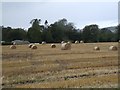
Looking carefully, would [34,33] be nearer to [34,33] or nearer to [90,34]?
[34,33]

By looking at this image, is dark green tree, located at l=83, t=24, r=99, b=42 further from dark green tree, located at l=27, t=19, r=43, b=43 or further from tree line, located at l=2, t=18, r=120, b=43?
dark green tree, located at l=27, t=19, r=43, b=43

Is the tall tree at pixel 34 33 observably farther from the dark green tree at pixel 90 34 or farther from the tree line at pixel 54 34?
the dark green tree at pixel 90 34

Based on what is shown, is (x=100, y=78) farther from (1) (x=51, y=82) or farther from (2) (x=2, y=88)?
(2) (x=2, y=88)

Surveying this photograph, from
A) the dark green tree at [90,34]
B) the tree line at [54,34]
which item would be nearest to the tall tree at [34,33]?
the tree line at [54,34]

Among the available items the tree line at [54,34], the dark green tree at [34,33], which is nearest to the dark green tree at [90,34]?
the tree line at [54,34]

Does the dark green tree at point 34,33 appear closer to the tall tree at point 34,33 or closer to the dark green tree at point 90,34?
the tall tree at point 34,33

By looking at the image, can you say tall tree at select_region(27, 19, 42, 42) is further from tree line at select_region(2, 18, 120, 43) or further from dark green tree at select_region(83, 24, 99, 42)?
dark green tree at select_region(83, 24, 99, 42)

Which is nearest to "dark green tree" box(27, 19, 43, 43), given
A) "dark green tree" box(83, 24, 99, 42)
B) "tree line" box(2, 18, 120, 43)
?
"tree line" box(2, 18, 120, 43)

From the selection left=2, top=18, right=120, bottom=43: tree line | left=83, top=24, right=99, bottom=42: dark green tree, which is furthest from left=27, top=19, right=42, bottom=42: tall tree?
left=83, top=24, right=99, bottom=42: dark green tree

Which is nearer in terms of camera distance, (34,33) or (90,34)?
(34,33)

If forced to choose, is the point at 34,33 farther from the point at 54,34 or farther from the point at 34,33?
the point at 54,34

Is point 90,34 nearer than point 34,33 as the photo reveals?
No

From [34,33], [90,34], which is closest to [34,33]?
[34,33]

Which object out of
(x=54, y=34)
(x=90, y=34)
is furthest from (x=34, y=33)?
(x=90, y=34)
